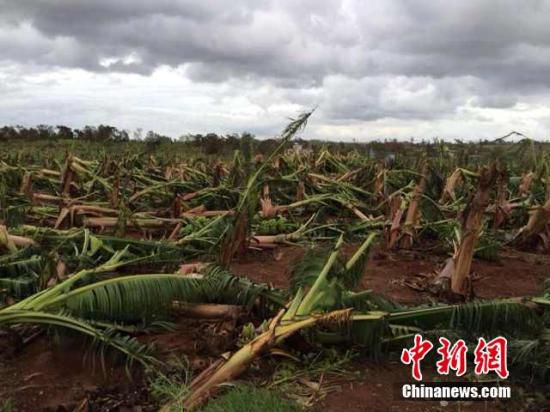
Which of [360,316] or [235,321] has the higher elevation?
[360,316]

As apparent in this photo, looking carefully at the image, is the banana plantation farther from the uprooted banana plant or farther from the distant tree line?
Answer: the distant tree line

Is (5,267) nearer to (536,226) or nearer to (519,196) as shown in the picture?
(536,226)

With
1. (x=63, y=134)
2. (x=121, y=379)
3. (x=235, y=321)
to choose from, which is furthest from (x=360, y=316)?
(x=63, y=134)

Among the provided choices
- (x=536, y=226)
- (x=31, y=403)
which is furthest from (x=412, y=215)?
(x=31, y=403)

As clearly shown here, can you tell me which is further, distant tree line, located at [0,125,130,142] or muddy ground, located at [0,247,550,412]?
distant tree line, located at [0,125,130,142]

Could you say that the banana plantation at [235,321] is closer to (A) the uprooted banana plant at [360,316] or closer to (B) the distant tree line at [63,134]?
(A) the uprooted banana plant at [360,316]

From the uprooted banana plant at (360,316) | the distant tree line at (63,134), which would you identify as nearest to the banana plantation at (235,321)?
the uprooted banana plant at (360,316)

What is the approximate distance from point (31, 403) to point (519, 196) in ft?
21.8

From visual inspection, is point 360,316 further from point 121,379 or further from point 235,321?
point 121,379

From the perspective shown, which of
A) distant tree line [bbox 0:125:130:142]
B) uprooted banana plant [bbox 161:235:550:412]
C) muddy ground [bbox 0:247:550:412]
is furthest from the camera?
distant tree line [bbox 0:125:130:142]

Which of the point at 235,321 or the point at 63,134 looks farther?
the point at 63,134

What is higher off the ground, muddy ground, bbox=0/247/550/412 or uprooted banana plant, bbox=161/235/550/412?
uprooted banana plant, bbox=161/235/550/412

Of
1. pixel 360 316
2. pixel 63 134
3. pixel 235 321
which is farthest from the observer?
pixel 63 134

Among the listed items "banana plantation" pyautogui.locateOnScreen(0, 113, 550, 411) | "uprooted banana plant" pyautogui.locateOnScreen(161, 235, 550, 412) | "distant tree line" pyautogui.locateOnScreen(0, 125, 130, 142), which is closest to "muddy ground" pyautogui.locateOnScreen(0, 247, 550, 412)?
"banana plantation" pyautogui.locateOnScreen(0, 113, 550, 411)
